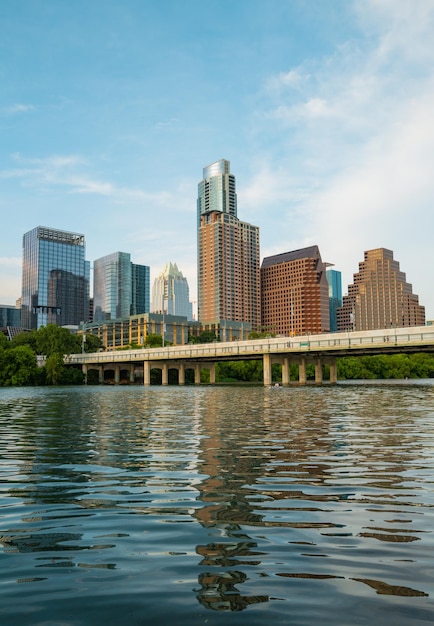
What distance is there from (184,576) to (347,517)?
379 centimetres

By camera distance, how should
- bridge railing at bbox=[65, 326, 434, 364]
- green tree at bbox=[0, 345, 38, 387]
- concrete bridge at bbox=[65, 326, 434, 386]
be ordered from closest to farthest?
1. bridge railing at bbox=[65, 326, 434, 364]
2. concrete bridge at bbox=[65, 326, 434, 386]
3. green tree at bbox=[0, 345, 38, 387]

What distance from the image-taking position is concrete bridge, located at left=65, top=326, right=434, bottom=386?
9275 centimetres

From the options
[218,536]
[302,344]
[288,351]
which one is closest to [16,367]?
[288,351]

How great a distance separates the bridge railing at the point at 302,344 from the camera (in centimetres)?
9131

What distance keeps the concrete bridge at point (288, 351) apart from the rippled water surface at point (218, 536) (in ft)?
254

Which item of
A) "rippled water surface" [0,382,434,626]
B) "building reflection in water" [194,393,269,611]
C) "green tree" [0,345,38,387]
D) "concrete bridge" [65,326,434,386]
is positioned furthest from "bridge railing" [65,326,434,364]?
"building reflection in water" [194,393,269,611]

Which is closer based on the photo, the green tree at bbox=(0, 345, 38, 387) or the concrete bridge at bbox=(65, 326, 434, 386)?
the concrete bridge at bbox=(65, 326, 434, 386)

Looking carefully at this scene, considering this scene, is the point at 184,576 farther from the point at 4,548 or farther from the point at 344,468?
the point at 344,468

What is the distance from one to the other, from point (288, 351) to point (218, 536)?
9953 centimetres

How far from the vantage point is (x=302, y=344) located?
4139 inches

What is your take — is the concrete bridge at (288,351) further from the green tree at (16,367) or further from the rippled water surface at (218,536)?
the rippled water surface at (218,536)

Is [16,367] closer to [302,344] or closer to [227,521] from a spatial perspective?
[302,344]

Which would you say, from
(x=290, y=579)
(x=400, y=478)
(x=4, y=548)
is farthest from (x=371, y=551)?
(x=400, y=478)

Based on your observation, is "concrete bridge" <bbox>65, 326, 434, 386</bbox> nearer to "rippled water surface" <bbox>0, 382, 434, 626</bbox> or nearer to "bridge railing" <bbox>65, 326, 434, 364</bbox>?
"bridge railing" <bbox>65, 326, 434, 364</bbox>
